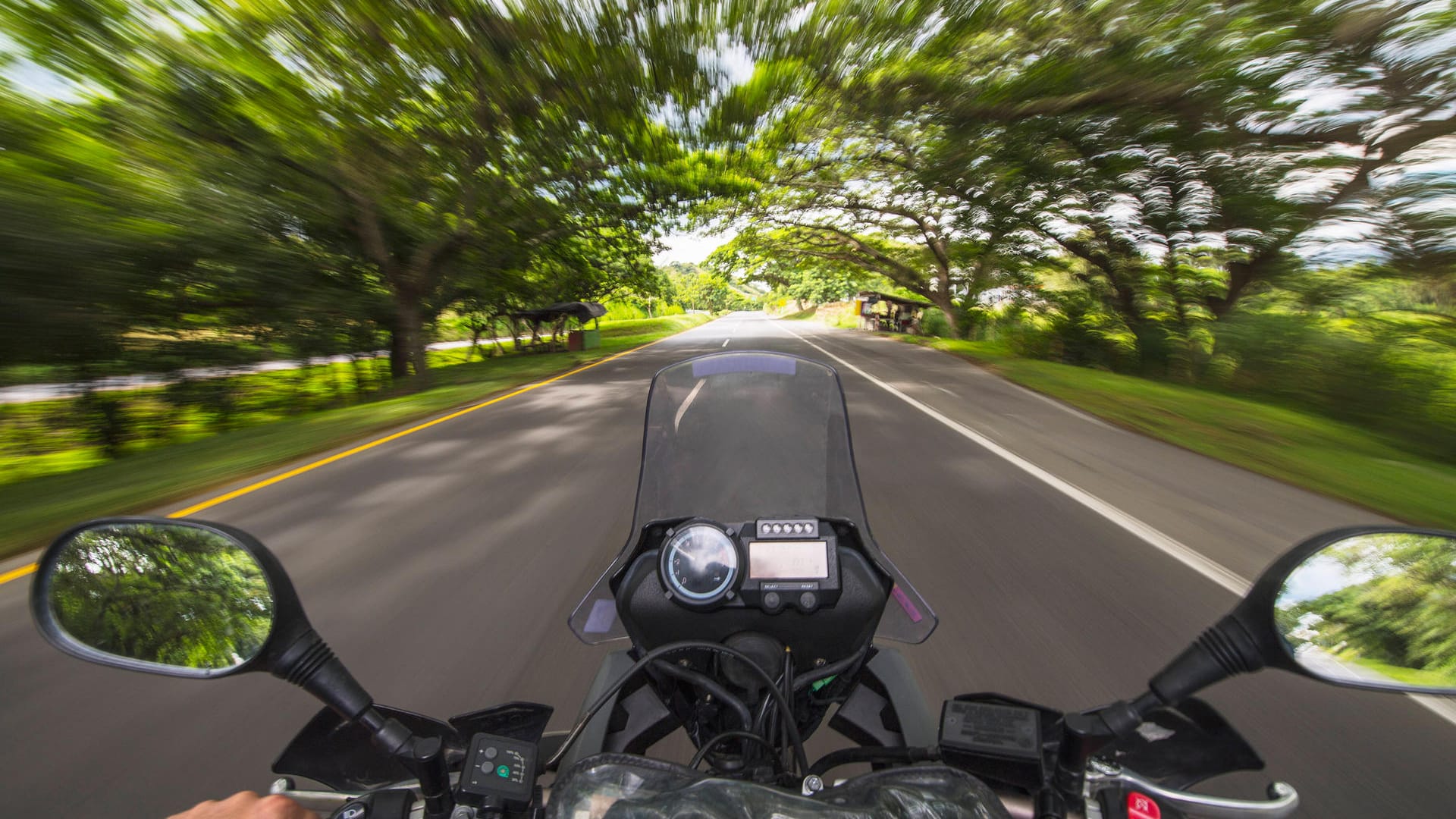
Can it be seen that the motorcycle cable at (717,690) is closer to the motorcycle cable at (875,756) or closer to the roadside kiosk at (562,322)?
the motorcycle cable at (875,756)

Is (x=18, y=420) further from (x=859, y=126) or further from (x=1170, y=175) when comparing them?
(x=1170, y=175)

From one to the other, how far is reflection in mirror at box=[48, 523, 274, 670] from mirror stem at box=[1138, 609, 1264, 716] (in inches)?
66.1

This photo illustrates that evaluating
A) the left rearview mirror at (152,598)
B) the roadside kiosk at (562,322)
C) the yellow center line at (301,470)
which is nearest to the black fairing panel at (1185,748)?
the left rearview mirror at (152,598)

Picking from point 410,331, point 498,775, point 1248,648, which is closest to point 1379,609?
point 1248,648

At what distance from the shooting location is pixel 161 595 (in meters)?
1.28

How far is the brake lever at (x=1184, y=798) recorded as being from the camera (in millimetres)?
1105

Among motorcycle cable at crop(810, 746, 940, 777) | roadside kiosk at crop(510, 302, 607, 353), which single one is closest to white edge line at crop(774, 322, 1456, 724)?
motorcycle cable at crop(810, 746, 940, 777)

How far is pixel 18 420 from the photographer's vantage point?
789 cm

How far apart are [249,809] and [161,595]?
1.58ft

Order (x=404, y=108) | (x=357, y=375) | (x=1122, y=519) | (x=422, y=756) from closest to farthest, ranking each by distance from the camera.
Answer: (x=422, y=756)
(x=1122, y=519)
(x=404, y=108)
(x=357, y=375)

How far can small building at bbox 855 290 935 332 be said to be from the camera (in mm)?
35562

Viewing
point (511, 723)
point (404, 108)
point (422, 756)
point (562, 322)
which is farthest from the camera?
point (562, 322)

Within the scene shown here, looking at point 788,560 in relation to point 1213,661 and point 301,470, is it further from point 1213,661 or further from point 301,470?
point 301,470

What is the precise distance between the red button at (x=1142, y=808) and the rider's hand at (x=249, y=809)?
5.06ft
